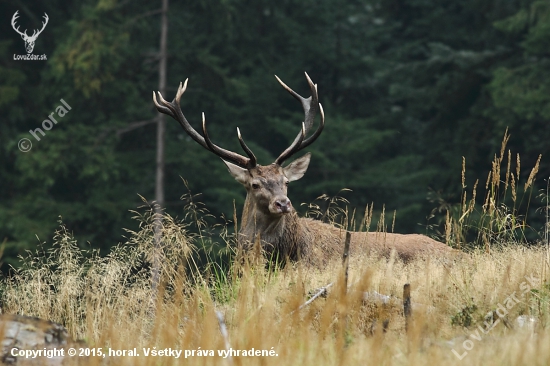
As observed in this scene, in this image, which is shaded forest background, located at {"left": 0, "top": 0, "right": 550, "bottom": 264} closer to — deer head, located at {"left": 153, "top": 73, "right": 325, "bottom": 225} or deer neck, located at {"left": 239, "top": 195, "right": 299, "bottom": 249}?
deer head, located at {"left": 153, "top": 73, "right": 325, "bottom": 225}

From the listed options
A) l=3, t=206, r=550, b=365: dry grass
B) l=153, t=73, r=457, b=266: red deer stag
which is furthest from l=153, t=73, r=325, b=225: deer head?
l=3, t=206, r=550, b=365: dry grass

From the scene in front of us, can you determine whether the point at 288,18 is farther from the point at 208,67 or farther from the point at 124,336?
the point at 124,336

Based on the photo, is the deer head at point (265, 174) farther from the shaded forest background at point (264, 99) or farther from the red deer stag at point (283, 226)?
the shaded forest background at point (264, 99)


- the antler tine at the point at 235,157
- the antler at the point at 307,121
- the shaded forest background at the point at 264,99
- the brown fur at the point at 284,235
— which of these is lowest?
the brown fur at the point at 284,235

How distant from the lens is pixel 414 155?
24.0 metres

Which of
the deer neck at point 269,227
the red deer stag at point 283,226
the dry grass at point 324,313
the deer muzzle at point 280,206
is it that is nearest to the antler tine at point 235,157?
the red deer stag at point 283,226

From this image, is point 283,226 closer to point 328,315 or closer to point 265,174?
point 265,174

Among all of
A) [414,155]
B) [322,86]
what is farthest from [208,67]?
[414,155]

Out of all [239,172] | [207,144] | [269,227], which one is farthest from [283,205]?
[207,144]

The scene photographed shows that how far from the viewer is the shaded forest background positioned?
71.4ft

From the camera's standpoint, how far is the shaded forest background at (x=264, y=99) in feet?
71.4

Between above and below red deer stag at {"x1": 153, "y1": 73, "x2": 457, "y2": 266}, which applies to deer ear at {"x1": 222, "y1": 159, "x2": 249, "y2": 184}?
above

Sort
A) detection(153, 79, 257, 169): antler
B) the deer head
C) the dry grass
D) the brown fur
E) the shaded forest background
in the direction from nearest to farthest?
the dry grass, the deer head, the brown fur, detection(153, 79, 257, 169): antler, the shaded forest background

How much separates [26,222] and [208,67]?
623cm
